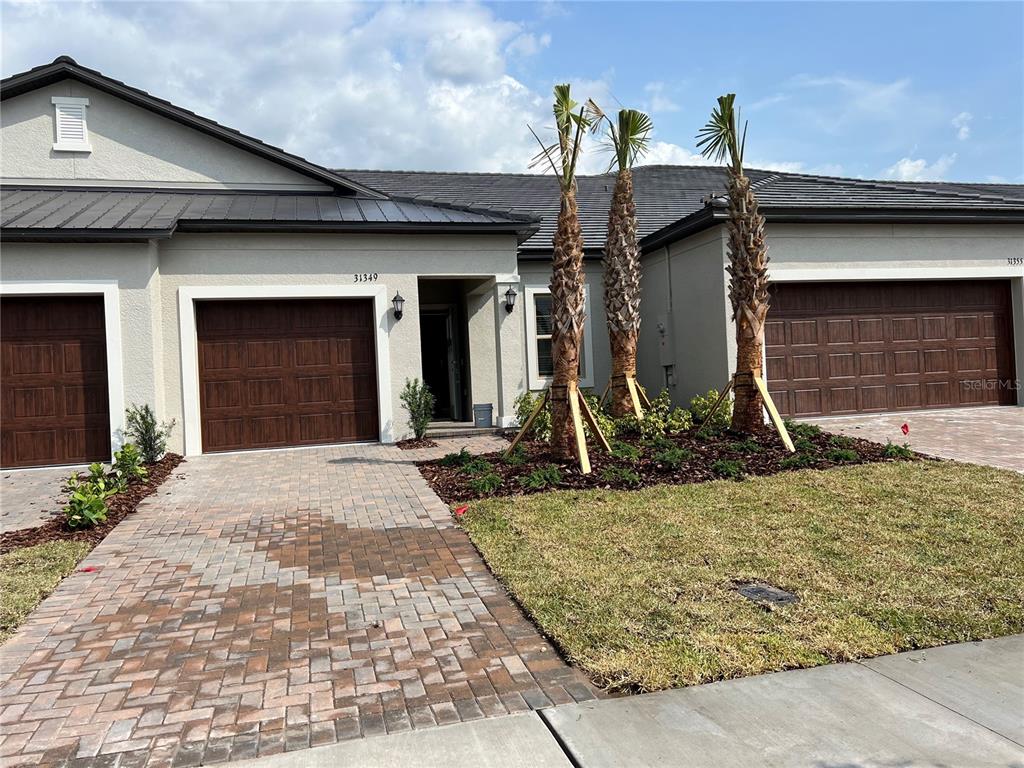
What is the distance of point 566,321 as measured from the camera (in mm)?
8977

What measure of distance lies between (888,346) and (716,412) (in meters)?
4.76

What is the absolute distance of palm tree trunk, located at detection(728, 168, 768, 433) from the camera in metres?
9.99

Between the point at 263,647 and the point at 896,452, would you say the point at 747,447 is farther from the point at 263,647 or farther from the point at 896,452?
the point at 263,647

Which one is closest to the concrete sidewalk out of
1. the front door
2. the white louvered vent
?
the front door

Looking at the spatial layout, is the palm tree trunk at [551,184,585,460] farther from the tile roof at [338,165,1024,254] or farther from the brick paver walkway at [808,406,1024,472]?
the brick paver walkway at [808,406,1024,472]

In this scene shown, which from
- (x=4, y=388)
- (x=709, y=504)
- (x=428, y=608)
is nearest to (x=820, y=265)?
(x=709, y=504)

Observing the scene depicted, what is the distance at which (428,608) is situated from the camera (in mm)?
4625

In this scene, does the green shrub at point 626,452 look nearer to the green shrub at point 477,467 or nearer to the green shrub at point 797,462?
the green shrub at point 477,467

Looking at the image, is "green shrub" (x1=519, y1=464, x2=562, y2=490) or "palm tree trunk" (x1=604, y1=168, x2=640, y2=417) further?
"palm tree trunk" (x1=604, y1=168, x2=640, y2=417)

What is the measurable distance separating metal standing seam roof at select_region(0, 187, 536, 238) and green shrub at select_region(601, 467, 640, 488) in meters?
6.09

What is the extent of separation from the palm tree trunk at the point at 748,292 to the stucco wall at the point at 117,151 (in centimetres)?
935

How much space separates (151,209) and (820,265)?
39.5 feet

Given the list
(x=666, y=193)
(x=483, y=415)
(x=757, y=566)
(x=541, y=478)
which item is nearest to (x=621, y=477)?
(x=541, y=478)

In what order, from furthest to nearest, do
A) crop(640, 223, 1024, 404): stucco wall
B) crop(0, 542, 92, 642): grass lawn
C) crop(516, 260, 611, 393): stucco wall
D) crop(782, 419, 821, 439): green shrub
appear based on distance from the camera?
crop(516, 260, 611, 393): stucco wall, crop(640, 223, 1024, 404): stucco wall, crop(782, 419, 821, 439): green shrub, crop(0, 542, 92, 642): grass lawn
